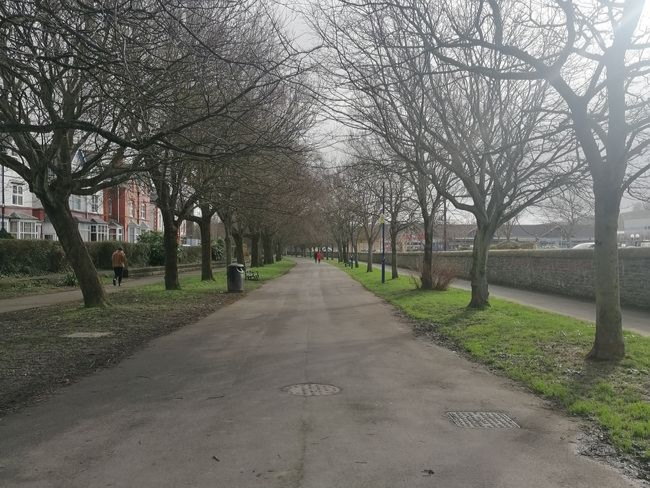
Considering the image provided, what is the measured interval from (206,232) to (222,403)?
2198 centimetres

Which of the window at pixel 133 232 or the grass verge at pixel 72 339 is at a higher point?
the window at pixel 133 232

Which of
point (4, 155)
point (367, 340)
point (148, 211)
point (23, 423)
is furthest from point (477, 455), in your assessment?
point (148, 211)

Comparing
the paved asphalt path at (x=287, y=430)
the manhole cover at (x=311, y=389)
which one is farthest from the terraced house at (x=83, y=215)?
the manhole cover at (x=311, y=389)

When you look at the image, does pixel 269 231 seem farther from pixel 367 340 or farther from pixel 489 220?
pixel 367 340

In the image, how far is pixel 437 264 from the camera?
24.1m

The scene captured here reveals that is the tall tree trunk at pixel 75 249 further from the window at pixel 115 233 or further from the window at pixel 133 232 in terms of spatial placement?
the window at pixel 133 232

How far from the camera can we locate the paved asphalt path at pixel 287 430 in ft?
14.2

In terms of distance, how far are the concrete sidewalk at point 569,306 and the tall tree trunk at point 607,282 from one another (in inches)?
122

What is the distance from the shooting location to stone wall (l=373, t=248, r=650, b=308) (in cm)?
1541

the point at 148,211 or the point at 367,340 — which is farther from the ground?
the point at 148,211

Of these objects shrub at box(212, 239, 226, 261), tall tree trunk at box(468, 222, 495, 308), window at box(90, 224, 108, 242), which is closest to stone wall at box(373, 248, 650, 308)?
tall tree trunk at box(468, 222, 495, 308)

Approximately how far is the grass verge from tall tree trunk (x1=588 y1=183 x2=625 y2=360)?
7.31 meters

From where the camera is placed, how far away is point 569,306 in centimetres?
1633

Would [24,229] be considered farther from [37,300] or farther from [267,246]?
[37,300]
